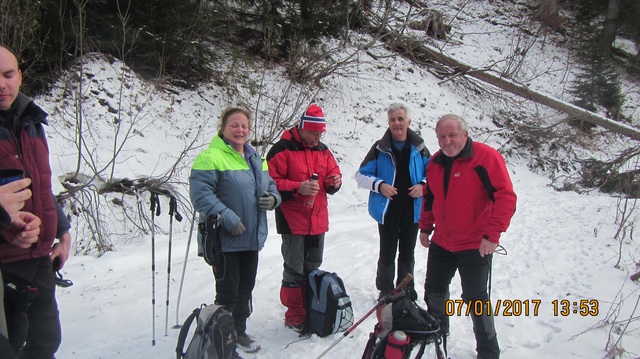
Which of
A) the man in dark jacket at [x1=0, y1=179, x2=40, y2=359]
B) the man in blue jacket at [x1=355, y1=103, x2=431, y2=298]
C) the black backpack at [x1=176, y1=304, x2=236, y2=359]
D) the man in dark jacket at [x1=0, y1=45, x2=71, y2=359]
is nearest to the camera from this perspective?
the man in dark jacket at [x1=0, y1=179, x2=40, y2=359]

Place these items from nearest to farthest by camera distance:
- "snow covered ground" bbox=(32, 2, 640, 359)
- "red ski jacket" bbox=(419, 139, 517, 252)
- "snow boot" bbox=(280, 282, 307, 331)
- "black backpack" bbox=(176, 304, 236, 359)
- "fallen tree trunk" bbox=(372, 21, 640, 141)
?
1. "black backpack" bbox=(176, 304, 236, 359)
2. "red ski jacket" bbox=(419, 139, 517, 252)
3. "snow covered ground" bbox=(32, 2, 640, 359)
4. "snow boot" bbox=(280, 282, 307, 331)
5. "fallen tree trunk" bbox=(372, 21, 640, 141)

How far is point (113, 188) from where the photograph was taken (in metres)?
6.48

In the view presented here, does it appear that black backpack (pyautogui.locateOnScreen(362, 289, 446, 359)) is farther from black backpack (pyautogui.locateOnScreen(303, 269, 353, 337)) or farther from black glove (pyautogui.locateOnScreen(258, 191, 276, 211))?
black glove (pyautogui.locateOnScreen(258, 191, 276, 211))

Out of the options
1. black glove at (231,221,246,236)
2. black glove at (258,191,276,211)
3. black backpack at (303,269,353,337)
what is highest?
black glove at (258,191,276,211)

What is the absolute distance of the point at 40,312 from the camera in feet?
7.11

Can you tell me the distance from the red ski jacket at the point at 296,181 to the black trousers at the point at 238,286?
0.44m

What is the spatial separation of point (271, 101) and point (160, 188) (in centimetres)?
430

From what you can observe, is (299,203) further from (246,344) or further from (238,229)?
(246,344)

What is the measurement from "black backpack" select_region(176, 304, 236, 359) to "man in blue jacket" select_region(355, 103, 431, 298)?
1.74 m

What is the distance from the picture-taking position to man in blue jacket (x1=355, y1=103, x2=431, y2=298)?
148 inches

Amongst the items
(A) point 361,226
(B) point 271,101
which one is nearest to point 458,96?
(B) point 271,101

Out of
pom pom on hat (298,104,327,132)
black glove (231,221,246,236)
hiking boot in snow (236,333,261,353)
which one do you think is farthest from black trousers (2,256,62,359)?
pom pom on hat (298,104,327,132)

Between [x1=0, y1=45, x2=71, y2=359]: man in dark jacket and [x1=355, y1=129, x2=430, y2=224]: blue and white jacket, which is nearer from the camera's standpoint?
[x1=0, y1=45, x2=71, y2=359]: man in dark jacket
